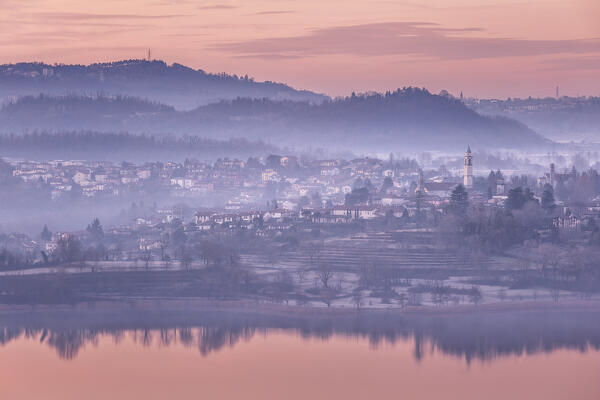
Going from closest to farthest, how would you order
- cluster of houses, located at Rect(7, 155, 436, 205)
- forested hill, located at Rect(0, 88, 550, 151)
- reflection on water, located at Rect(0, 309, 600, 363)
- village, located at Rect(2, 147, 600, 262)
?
reflection on water, located at Rect(0, 309, 600, 363) → village, located at Rect(2, 147, 600, 262) → cluster of houses, located at Rect(7, 155, 436, 205) → forested hill, located at Rect(0, 88, 550, 151)

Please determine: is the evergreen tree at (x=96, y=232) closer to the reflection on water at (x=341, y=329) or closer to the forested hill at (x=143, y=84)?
the reflection on water at (x=341, y=329)

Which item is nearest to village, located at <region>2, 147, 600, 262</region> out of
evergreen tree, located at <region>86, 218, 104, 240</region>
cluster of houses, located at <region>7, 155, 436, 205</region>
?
cluster of houses, located at <region>7, 155, 436, 205</region>

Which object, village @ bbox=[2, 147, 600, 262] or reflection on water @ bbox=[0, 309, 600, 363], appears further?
village @ bbox=[2, 147, 600, 262]

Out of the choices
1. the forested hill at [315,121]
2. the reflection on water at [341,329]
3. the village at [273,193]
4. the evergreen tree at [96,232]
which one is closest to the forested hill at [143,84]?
the forested hill at [315,121]

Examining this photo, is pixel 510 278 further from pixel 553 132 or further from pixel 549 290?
pixel 553 132

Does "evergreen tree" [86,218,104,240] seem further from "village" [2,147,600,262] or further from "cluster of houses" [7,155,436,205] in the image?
"cluster of houses" [7,155,436,205]

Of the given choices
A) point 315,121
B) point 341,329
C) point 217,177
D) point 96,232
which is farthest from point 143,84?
point 341,329
